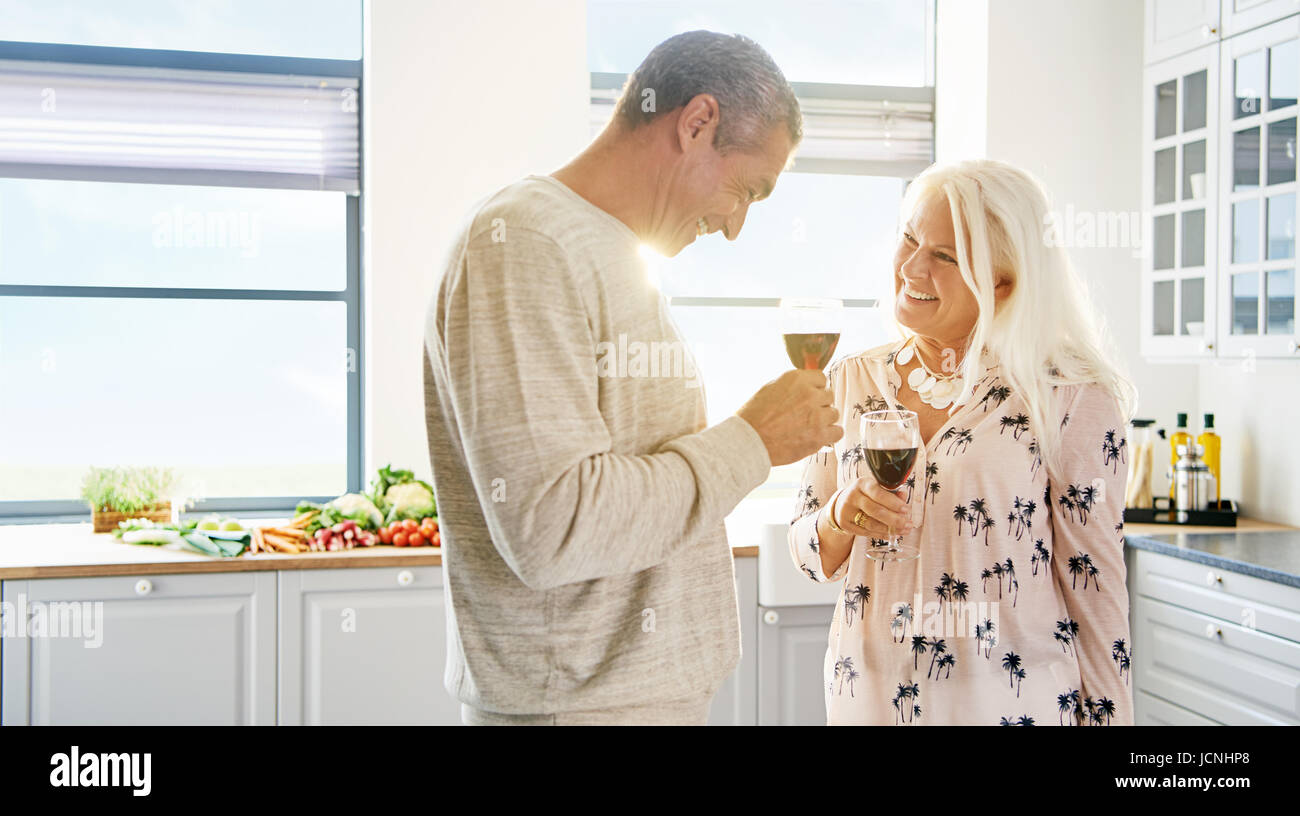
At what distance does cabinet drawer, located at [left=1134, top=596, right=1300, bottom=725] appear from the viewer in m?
2.41

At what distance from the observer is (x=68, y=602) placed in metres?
2.65

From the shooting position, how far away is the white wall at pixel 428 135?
337 cm

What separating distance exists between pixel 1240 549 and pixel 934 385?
1.66 m

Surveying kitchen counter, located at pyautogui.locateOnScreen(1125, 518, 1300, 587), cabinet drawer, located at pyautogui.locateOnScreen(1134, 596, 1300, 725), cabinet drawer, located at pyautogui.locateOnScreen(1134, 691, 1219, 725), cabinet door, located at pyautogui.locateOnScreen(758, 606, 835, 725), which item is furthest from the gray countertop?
cabinet door, located at pyautogui.locateOnScreen(758, 606, 835, 725)

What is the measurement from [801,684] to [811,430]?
206cm

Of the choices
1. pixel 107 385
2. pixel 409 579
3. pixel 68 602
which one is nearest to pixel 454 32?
pixel 409 579

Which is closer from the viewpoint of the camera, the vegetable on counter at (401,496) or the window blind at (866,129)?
Answer: the vegetable on counter at (401,496)

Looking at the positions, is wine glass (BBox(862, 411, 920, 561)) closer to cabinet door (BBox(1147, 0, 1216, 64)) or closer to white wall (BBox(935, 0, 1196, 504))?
cabinet door (BBox(1147, 0, 1216, 64))

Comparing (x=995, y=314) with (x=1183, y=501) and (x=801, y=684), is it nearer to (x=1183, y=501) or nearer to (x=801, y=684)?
(x=801, y=684)

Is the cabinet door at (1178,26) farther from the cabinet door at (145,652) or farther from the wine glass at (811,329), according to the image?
the cabinet door at (145,652)

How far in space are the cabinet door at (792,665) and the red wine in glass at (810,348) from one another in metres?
1.71

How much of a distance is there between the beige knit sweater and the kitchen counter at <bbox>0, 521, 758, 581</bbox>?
1.76m

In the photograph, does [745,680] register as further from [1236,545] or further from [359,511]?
[1236,545]

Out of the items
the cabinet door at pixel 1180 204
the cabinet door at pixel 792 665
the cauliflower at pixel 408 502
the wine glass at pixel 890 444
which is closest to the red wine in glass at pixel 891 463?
the wine glass at pixel 890 444
